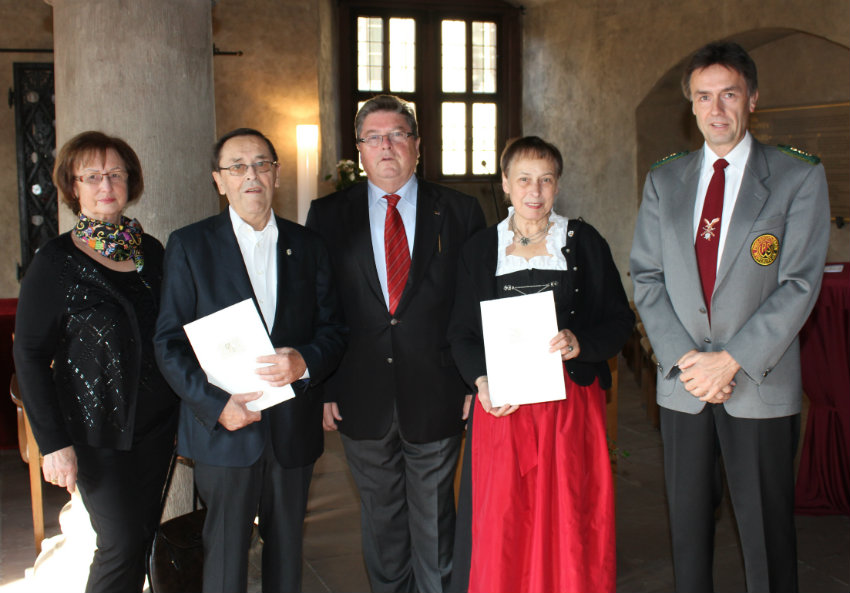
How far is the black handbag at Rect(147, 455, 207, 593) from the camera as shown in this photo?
2.71 metres

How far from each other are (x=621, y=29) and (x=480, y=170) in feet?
9.19

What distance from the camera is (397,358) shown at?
2.84m

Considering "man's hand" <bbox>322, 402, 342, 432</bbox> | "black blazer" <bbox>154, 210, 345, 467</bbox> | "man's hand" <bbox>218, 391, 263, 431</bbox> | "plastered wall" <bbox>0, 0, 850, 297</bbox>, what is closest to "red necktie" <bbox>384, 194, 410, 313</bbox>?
"black blazer" <bbox>154, 210, 345, 467</bbox>

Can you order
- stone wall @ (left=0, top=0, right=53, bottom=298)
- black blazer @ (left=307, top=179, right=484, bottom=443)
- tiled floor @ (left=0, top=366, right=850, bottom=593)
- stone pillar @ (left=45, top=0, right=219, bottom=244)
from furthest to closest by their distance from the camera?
stone wall @ (left=0, top=0, right=53, bottom=298), tiled floor @ (left=0, top=366, right=850, bottom=593), stone pillar @ (left=45, top=0, right=219, bottom=244), black blazer @ (left=307, top=179, right=484, bottom=443)

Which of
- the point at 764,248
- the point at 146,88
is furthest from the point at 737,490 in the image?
the point at 146,88

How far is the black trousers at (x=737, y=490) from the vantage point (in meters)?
2.46

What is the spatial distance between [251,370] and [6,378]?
3.83 m

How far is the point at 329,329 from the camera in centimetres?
266

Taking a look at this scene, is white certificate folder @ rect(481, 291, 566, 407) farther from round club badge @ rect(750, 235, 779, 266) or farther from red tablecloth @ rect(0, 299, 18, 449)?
red tablecloth @ rect(0, 299, 18, 449)

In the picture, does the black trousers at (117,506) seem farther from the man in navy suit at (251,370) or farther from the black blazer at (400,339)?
the black blazer at (400,339)

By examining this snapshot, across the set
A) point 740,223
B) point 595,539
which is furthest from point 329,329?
point 740,223

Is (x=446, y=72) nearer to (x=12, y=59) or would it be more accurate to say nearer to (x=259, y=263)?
(x=12, y=59)

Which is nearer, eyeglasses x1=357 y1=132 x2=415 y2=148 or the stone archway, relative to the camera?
eyeglasses x1=357 y1=132 x2=415 y2=148

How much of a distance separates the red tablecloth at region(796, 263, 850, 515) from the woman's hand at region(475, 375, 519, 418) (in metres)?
2.37
